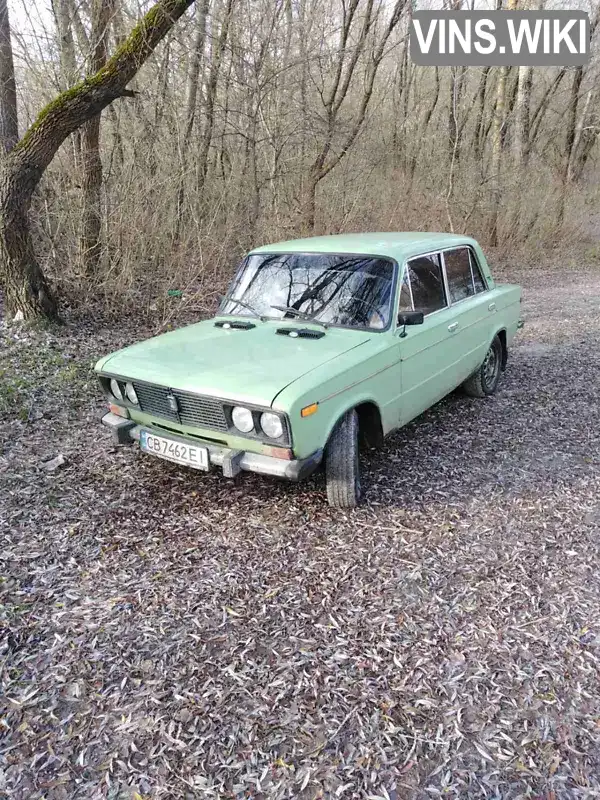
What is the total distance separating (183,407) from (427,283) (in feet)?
7.59

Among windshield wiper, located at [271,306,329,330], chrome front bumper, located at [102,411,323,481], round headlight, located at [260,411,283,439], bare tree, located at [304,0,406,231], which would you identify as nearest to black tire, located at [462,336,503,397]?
windshield wiper, located at [271,306,329,330]

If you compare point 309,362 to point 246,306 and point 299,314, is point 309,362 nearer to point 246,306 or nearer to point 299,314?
point 299,314

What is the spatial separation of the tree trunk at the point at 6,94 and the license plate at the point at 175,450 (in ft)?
19.2

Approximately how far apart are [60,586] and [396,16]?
637 inches

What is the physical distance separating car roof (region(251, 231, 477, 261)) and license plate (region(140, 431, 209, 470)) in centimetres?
194

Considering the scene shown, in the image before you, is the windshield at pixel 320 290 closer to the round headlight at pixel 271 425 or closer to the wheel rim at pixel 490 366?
the round headlight at pixel 271 425

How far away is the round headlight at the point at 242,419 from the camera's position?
3.27m

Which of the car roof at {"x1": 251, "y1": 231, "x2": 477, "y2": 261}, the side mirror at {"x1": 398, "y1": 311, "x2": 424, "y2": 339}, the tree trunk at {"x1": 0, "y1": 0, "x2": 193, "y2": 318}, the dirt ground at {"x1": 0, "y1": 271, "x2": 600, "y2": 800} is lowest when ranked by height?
the dirt ground at {"x1": 0, "y1": 271, "x2": 600, "y2": 800}

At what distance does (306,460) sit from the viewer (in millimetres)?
3293

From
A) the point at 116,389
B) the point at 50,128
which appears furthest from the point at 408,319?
the point at 50,128

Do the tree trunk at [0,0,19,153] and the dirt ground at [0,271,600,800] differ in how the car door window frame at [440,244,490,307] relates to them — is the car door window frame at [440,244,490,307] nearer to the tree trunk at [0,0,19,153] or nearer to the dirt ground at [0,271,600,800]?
the dirt ground at [0,271,600,800]

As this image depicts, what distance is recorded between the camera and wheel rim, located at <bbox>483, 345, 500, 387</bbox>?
578 cm

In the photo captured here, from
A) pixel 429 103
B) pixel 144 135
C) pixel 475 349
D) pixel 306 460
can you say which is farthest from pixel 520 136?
pixel 306 460

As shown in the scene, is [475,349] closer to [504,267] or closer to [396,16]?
[504,267]
